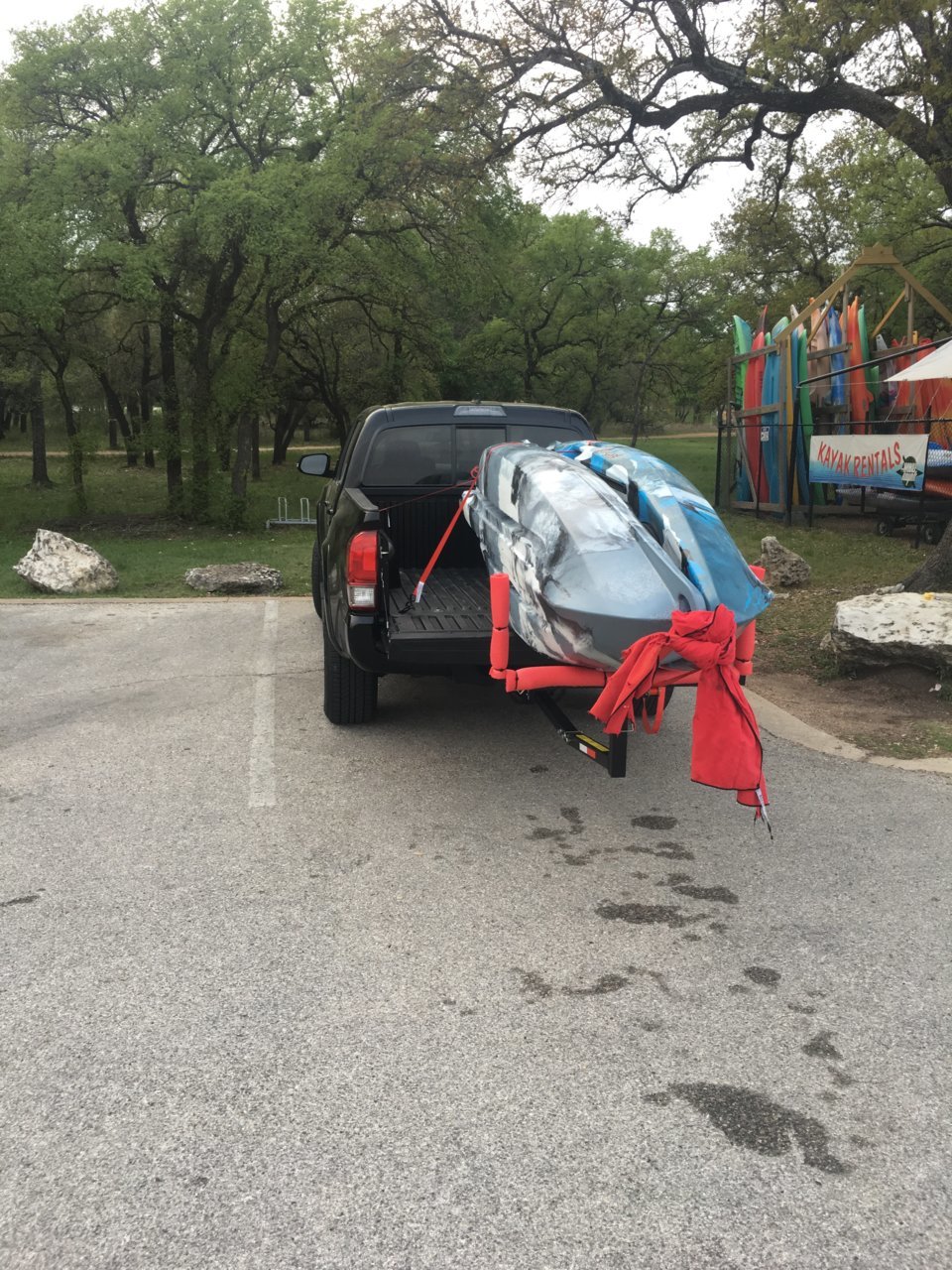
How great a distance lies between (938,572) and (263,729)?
6720 millimetres

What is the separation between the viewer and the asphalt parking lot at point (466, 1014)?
2.20m

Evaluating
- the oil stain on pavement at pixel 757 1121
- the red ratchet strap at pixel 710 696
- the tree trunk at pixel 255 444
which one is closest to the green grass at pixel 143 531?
the tree trunk at pixel 255 444

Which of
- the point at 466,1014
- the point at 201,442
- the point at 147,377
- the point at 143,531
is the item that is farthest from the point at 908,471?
the point at 147,377

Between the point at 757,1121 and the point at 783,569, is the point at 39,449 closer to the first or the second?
the point at 783,569

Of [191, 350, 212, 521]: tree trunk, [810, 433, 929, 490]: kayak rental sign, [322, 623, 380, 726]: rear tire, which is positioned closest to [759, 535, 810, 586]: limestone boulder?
[810, 433, 929, 490]: kayak rental sign

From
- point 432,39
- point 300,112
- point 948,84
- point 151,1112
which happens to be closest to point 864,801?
point 151,1112

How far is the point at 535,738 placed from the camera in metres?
5.95

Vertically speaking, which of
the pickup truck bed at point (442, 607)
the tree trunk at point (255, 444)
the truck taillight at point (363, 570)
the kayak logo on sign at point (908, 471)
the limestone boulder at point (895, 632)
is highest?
the tree trunk at point (255, 444)

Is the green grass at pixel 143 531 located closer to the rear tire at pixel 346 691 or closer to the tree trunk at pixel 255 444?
the tree trunk at pixel 255 444

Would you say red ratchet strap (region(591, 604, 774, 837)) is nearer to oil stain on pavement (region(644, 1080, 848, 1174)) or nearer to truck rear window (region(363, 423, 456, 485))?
oil stain on pavement (region(644, 1080, 848, 1174))

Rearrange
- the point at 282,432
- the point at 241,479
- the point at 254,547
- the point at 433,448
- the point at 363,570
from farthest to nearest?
the point at 282,432
the point at 241,479
the point at 254,547
the point at 433,448
the point at 363,570

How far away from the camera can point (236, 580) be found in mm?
11820

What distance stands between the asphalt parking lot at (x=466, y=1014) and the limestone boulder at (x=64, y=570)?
21.6 ft

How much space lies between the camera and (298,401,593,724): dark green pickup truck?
5035mm
